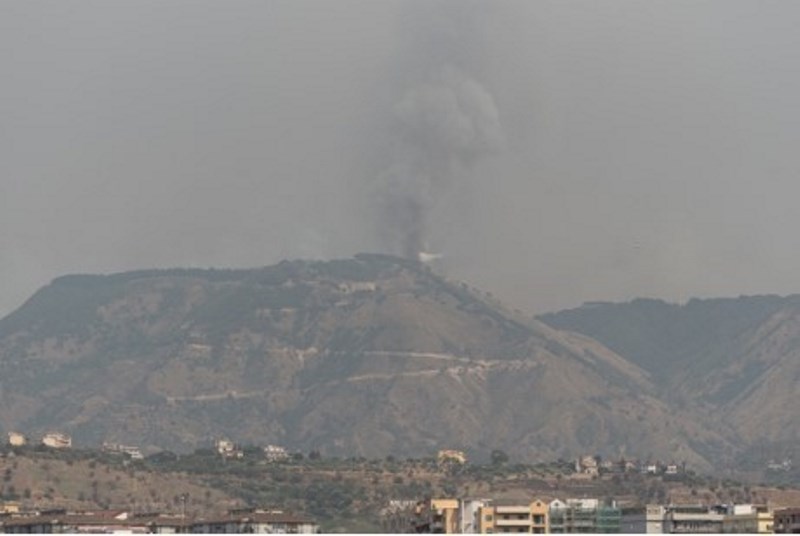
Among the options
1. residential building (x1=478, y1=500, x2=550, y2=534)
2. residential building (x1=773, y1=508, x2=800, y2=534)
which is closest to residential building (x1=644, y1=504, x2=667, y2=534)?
residential building (x1=478, y1=500, x2=550, y2=534)

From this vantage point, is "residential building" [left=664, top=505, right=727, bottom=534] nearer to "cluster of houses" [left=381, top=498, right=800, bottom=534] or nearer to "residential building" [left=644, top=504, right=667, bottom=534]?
"cluster of houses" [left=381, top=498, right=800, bottom=534]

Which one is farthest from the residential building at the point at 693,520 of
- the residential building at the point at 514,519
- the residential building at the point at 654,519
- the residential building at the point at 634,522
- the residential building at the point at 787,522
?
the residential building at the point at 514,519

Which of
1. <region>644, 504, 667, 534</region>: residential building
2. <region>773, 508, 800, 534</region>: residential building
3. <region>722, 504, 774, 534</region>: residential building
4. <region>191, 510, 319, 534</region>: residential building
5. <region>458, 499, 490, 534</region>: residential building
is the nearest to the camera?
<region>773, 508, 800, 534</region>: residential building

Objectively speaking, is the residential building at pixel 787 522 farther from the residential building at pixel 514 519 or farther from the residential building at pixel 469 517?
the residential building at pixel 469 517

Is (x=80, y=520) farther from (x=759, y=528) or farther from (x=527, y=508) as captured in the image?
(x=759, y=528)

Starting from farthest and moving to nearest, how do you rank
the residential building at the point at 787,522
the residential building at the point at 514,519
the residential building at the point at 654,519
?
the residential building at the point at 654,519 < the residential building at the point at 514,519 < the residential building at the point at 787,522

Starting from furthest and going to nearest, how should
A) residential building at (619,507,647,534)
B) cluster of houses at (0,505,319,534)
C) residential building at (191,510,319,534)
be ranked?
1. residential building at (619,507,647,534)
2. residential building at (191,510,319,534)
3. cluster of houses at (0,505,319,534)

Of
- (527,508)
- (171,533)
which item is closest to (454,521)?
(527,508)
